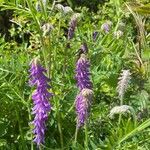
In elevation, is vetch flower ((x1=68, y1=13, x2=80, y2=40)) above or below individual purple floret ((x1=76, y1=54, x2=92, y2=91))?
above

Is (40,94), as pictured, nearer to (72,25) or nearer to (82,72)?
(82,72)

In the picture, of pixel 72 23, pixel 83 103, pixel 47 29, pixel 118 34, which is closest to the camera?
pixel 83 103

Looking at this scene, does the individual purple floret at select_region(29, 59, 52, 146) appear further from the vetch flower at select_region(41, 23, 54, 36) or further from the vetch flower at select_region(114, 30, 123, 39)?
the vetch flower at select_region(114, 30, 123, 39)

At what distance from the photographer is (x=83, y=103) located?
1.66 metres

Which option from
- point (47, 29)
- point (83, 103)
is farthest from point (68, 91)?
point (83, 103)

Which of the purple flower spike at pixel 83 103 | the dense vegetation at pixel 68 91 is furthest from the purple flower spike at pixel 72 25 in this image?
the purple flower spike at pixel 83 103

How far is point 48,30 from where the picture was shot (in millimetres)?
1976

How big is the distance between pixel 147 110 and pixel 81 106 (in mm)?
515

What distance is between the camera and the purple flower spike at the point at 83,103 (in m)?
1.64

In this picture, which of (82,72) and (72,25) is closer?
(82,72)

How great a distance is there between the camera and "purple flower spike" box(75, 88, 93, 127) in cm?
164

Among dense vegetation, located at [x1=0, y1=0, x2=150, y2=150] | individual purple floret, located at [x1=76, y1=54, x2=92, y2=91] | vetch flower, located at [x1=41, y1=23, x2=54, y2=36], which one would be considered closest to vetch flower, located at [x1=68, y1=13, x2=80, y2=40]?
dense vegetation, located at [x1=0, y1=0, x2=150, y2=150]

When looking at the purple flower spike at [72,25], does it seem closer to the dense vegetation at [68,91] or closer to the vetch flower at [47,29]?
the dense vegetation at [68,91]

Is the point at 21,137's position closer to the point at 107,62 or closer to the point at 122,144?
the point at 122,144
